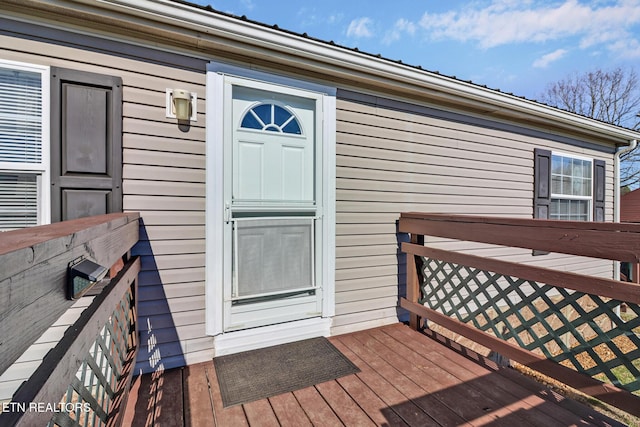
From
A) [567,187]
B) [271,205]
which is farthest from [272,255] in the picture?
[567,187]

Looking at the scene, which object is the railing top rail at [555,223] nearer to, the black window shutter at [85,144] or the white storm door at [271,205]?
the white storm door at [271,205]

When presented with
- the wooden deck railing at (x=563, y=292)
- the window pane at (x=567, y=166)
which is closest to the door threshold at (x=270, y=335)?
the wooden deck railing at (x=563, y=292)

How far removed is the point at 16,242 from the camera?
64 cm

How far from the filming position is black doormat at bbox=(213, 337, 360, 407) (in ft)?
6.57

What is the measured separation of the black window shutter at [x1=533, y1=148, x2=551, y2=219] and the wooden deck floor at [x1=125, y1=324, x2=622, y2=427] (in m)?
2.90

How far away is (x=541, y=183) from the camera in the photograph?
4.25 meters

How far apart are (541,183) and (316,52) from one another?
12.4ft

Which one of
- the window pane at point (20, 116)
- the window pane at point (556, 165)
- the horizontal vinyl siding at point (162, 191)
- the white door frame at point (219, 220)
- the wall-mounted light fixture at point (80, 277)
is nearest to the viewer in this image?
the wall-mounted light fixture at point (80, 277)

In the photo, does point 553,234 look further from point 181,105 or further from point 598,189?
point 598,189

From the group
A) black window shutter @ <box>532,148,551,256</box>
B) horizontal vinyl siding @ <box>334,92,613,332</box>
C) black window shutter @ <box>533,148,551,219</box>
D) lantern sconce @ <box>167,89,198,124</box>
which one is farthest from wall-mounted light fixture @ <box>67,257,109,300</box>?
black window shutter @ <box>533,148,551,219</box>

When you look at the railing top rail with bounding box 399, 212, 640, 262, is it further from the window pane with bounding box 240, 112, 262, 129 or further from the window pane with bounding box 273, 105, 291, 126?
the window pane with bounding box 240, 112, 262, 129

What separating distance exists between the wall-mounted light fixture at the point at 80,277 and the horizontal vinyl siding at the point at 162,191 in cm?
147

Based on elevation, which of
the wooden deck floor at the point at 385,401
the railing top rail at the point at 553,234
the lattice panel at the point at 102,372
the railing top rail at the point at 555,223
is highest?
the railing top rail at the point at 555,223

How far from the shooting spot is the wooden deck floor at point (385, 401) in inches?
68.2
